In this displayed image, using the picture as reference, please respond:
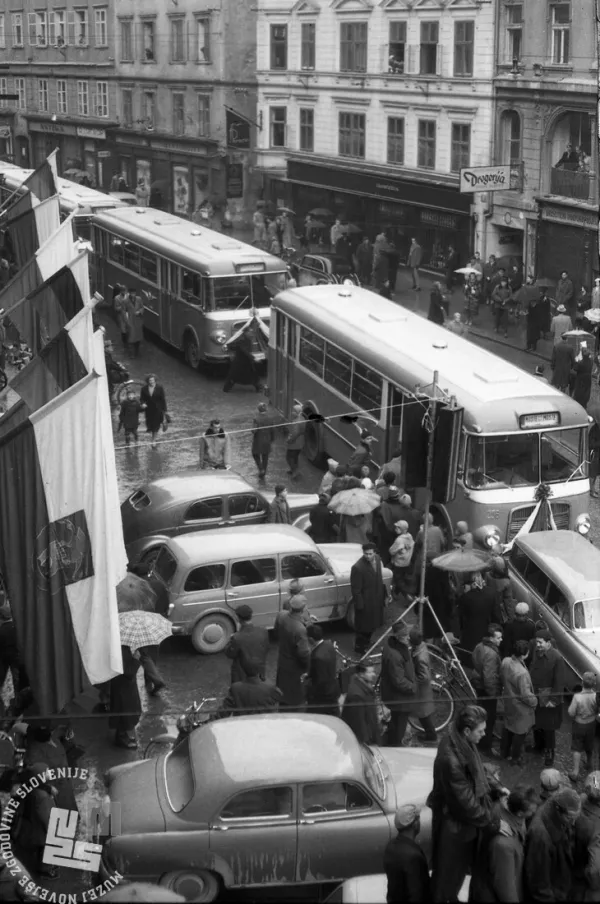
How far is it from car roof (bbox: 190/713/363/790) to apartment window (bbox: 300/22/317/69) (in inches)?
1603

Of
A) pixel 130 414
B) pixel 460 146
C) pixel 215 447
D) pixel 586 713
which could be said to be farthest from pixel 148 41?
pixel 586 713

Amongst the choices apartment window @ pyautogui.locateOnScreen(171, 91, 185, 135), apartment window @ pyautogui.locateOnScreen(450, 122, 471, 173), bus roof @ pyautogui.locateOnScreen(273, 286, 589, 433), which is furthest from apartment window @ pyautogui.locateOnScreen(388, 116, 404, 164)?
bus roof @ pyautogui.locateOnScreen(273, 286, 589, 433)

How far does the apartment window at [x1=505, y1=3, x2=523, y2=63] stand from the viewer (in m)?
37.3

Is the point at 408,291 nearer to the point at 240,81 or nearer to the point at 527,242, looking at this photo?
the point at 527,242

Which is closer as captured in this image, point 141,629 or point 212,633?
point 141,629

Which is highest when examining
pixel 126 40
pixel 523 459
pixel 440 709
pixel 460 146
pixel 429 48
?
pixel 126 40

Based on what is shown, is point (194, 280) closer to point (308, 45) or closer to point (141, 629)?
point (141, 629)

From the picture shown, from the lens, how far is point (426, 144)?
4212 centimetres

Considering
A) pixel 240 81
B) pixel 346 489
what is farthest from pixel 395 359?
pixel 240 81

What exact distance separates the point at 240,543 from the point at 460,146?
2800 cm

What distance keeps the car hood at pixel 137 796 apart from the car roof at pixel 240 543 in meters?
4.21

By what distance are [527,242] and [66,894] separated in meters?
31.0

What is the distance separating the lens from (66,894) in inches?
402
